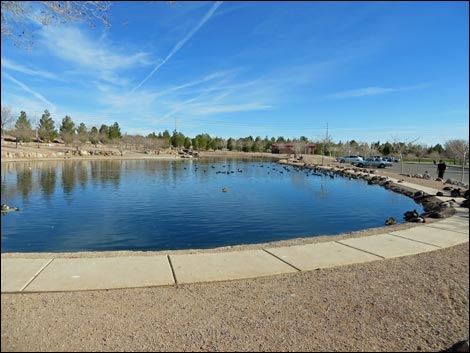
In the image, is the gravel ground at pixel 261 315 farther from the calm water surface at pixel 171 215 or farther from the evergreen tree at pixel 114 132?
the evergreen tree at pixel 114 132

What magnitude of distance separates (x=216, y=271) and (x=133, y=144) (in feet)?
314

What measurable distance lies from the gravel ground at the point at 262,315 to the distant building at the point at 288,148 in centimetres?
9769

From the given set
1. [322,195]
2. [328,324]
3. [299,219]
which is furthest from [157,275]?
[322,195]

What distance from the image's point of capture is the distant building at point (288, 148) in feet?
341

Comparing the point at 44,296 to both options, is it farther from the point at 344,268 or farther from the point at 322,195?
the point at 322,195

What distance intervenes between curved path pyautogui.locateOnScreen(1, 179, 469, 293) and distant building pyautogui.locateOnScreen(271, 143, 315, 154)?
9506 cm

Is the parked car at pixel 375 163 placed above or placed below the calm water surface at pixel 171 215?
above

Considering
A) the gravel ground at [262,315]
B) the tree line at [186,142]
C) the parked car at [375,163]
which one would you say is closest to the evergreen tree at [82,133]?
the tree line at [186,142]

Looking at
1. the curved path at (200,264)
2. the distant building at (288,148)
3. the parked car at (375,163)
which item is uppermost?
the distant building at (288,148)

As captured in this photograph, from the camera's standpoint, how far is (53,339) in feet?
11.1

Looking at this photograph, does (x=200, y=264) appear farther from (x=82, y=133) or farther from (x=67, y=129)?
(x=82, y=133)

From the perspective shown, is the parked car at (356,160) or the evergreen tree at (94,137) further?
the evergreen tree at (94,137)

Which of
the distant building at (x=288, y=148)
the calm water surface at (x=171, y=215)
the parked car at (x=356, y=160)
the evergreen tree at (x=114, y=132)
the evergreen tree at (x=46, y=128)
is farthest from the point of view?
the distant building at (x=288, y=148)

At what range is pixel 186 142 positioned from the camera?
A: 109 meters
